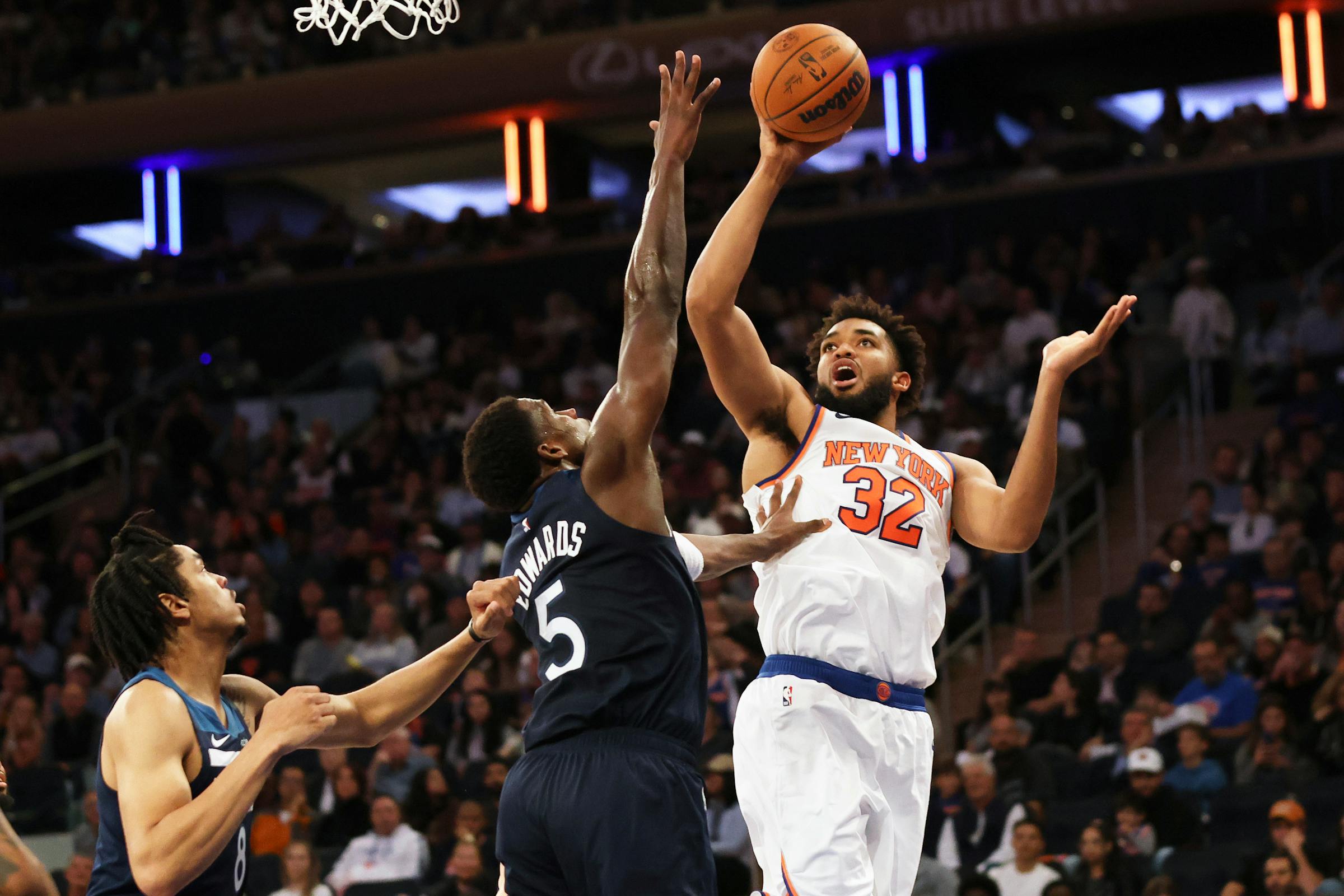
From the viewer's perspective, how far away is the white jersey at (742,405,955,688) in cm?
518

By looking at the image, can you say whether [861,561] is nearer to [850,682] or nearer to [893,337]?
[850,682]

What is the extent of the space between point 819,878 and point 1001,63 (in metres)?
17.4

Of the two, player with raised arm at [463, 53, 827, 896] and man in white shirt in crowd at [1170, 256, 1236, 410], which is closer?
player with raised arm at [463, 53, 827, 896]

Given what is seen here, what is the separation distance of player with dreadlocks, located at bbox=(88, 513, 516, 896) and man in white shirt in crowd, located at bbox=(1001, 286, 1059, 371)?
1154 centimetres

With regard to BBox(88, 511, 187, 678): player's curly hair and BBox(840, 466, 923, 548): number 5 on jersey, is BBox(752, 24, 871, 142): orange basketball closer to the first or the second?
BBox(840, 466, 923, 548): number 5 on jersey

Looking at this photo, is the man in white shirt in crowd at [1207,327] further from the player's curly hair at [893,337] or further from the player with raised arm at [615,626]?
the player with raised arm at [615,626]

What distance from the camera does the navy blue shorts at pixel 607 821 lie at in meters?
4.03

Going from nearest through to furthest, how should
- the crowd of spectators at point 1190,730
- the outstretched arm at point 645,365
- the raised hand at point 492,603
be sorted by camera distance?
the outstretched arm at point 645,365, the raised hand at point 492,603, the crowd of spectators at point 1190,730

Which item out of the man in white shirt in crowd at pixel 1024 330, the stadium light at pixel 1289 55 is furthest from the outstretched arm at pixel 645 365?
the stadium light at pixel 1289 55

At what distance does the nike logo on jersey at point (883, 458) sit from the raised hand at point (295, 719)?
79.3 inches

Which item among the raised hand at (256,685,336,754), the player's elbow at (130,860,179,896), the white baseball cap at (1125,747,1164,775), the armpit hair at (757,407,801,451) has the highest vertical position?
the armpit hair at (757,407,801,451)

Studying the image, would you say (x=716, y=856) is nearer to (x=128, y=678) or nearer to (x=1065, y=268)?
(x=128, y=678)

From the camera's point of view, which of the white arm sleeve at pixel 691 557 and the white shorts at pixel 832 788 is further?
the white shorts at pixel 832 788

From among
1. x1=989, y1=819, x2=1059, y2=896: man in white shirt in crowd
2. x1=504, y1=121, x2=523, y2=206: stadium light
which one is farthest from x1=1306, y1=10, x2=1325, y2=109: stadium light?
x1=989, y1=819, x2=1059, y2=896: man in white shirt in crowd
